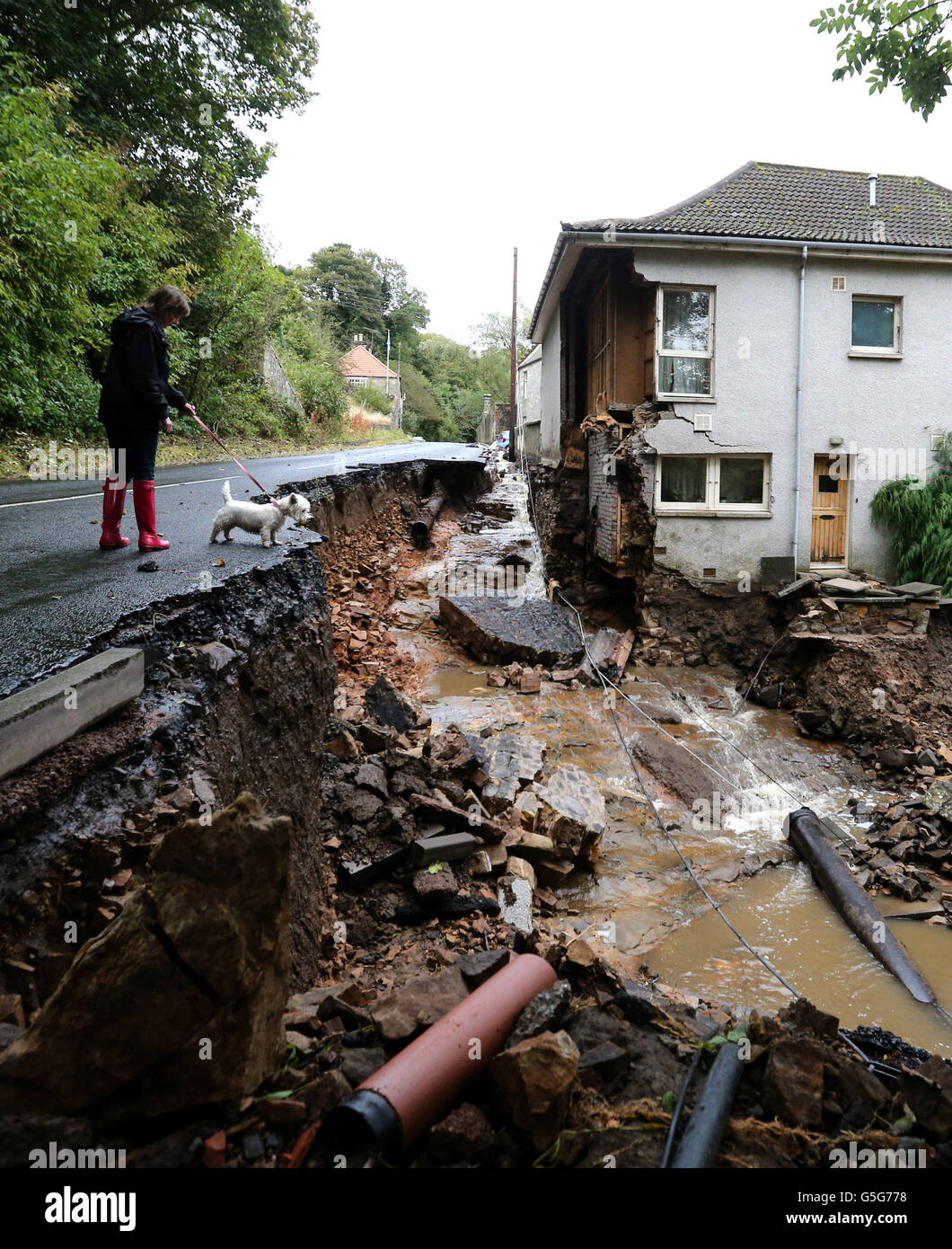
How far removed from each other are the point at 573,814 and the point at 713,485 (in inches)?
320

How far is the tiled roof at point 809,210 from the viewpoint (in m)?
12.2

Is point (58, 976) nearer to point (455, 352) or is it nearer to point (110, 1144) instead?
point (110, 1144)

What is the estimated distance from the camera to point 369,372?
186ft

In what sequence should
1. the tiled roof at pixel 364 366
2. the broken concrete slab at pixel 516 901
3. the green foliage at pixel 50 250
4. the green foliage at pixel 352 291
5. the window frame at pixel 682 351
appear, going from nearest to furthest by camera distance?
the broken concrete slab at pixel 516 901 → the green foliage at pixel 50 250 → the window frame at pixel 682 351 → the tiled roof at pixel 364 366 → the green foliage at pixel 352 291

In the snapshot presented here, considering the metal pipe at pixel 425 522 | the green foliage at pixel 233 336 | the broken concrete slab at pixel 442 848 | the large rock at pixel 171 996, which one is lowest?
the broken concrete slab at pixel 442 848

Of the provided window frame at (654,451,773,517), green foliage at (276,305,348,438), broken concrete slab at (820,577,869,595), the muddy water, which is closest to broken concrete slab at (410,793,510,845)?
the muddy water

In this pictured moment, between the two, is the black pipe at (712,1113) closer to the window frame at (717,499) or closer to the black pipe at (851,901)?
the black pipe at (851,901)

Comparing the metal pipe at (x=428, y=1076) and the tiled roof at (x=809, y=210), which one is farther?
the tiled roof at (x=809, y=210)

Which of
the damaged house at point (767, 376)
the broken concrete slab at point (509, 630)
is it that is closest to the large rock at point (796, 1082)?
the broken concrete slab at point (509, 630)

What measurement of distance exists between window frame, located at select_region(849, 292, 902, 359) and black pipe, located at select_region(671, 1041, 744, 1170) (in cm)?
1364

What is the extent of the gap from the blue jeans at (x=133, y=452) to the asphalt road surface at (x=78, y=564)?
2.19 ft

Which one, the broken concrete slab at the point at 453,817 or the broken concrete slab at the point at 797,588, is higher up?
the broken concrete slab at the point at 797,588

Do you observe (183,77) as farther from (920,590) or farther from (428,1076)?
(428,1076)

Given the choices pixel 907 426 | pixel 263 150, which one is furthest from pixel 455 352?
pixel 907 426
